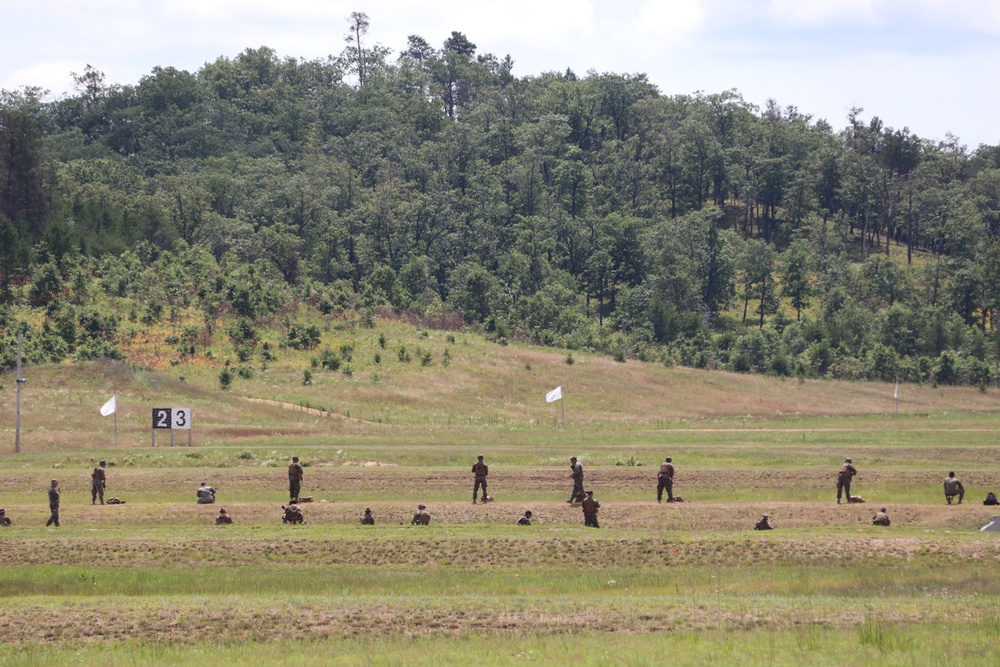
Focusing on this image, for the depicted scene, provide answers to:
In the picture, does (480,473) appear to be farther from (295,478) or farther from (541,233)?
(541,233)

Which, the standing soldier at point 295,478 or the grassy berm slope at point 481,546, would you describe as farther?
the standing soldier at point 295,478

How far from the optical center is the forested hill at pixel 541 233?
10881 centimetres

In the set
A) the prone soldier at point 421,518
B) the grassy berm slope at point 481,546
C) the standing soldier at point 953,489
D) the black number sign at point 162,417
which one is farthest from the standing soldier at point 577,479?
the black number sign at point 162,417

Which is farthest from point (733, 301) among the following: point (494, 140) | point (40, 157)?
point (40, 157)

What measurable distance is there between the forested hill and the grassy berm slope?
106 ft

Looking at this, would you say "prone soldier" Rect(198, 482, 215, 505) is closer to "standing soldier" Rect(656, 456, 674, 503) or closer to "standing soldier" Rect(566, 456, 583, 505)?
"standing soldier" Rect(566, 456, 583, 505)

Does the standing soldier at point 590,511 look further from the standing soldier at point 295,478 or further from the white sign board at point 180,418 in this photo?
the white sign board at point 180,418

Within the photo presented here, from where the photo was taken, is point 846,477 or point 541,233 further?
point 541,233

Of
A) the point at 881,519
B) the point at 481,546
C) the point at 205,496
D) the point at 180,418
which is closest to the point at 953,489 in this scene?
the point at 881,519

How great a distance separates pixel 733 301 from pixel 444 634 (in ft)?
425

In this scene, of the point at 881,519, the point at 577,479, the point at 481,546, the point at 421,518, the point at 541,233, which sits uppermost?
the point at 541,233

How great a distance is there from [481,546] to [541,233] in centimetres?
13003

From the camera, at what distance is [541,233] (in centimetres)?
16262

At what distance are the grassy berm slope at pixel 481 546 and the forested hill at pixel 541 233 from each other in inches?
1270
